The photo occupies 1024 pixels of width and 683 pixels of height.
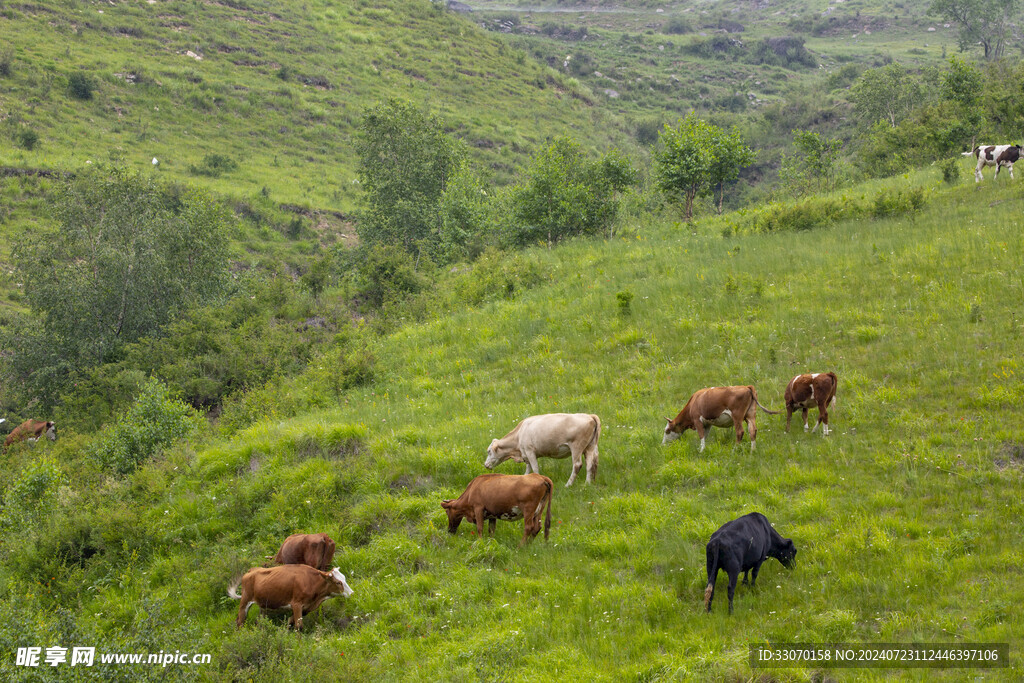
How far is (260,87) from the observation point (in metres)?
70.8

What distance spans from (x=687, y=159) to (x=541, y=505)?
87.3 ft

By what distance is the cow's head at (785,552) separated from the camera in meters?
9.16

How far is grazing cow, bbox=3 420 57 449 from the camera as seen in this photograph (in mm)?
22947

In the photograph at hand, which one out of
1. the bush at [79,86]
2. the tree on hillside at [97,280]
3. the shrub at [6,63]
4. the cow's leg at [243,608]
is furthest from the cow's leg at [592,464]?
the shrub at [6,63]

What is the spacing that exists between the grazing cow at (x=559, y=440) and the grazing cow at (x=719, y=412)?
170cm

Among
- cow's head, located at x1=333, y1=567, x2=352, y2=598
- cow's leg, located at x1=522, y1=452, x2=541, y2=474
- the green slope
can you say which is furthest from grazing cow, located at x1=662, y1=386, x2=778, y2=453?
the green slope

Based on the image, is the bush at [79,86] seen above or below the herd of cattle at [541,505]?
above

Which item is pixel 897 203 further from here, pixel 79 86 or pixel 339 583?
pixel 79 86

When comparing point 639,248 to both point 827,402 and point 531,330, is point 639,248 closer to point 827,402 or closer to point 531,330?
point 531,330

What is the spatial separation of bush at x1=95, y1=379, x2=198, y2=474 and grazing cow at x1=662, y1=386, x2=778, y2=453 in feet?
41.0

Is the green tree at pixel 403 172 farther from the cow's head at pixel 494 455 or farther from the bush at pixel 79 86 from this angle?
the cow's head at pixel 494 455

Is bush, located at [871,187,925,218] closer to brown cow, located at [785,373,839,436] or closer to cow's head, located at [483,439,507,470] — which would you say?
brown cow, located at [785,373,839,436]

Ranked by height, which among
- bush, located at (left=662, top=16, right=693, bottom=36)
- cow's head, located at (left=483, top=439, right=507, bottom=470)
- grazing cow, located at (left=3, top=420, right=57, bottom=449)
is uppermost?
bush, located at (left=662, top=16, right=693, bottom=36)

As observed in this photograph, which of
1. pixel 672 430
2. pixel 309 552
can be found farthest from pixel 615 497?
pixel 309 552
